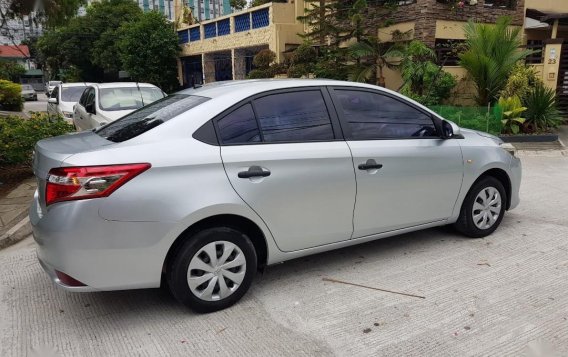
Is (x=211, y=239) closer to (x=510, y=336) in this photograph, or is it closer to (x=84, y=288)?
(x=84, y=288)

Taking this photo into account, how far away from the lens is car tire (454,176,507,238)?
4621 millimetres

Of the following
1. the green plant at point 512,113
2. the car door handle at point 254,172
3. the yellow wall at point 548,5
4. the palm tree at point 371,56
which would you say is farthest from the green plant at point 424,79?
the car door handle at point 254,172

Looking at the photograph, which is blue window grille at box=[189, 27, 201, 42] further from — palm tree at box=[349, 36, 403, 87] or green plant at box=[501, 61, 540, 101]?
green plant at box=[501, 61, 540, 101]

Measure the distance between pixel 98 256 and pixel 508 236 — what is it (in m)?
3.96

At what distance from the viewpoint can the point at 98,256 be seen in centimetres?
295

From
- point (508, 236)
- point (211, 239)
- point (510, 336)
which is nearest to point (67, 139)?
point (211, 239)

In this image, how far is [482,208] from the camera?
4.70 m

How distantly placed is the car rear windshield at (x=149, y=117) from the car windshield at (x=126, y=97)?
17.7 ft

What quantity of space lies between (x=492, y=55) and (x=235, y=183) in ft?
34.7

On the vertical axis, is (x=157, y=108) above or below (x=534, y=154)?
above

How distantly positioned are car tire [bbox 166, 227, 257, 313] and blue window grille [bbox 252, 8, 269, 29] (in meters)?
18.4

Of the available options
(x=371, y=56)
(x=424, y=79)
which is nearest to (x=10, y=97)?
(x=371, y=56)

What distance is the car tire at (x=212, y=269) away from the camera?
316cm

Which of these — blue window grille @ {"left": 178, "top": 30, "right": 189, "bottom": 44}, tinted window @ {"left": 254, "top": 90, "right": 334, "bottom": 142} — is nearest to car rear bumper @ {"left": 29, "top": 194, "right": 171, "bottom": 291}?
tinted window @ {"left": 254, "top": 90, "right": 334, "bottom": 142}
